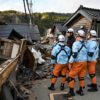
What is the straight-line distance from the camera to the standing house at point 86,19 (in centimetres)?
1875

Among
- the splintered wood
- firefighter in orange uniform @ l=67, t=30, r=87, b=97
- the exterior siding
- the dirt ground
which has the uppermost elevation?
the exterior siding

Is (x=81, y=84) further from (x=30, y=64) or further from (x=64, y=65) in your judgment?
(x=30, y=64)

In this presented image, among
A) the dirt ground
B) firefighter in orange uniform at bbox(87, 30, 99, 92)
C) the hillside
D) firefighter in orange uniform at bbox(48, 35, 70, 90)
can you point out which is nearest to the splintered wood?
the dirt ground

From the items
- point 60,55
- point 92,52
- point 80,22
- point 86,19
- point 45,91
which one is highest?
point 86,19

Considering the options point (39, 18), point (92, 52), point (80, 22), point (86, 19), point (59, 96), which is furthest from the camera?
point (39, 18)

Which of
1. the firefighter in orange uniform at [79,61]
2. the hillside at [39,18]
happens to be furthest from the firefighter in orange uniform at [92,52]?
the hillside at [39,18]

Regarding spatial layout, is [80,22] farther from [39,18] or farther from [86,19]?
[39,18]

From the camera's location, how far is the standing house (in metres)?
18.8

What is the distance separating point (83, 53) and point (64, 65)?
3.91 ft

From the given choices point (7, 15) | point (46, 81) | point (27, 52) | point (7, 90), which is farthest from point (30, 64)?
point (7, 15)

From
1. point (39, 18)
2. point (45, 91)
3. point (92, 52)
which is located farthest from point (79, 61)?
point (39, 18)

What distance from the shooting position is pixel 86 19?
22.0 m

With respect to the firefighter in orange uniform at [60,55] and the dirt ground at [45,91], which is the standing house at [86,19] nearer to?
the dirt ground at [45,91]

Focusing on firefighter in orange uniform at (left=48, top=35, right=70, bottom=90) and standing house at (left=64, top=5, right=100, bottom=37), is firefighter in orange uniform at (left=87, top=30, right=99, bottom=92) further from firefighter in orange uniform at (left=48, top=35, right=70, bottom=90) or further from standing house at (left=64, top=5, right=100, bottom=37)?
standing house at (left=64, top=5, right=100, bottom=37)
